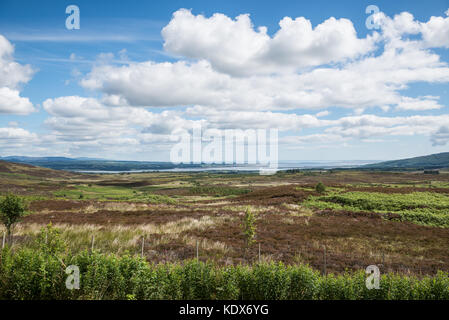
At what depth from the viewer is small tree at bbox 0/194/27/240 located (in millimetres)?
18438

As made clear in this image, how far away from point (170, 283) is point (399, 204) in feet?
129

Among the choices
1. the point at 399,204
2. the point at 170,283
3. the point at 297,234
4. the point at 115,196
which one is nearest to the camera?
the point at 170,283

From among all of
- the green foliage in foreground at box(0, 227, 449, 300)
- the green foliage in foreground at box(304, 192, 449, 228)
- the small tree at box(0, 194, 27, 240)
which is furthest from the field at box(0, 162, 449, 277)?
the small tree at box(0, 194, 27, 240)

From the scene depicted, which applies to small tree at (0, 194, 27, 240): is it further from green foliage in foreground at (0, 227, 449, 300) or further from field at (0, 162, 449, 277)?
green foliage in foreground at (0, 227, 449, 300)

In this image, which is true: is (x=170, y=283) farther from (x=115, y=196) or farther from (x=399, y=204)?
(x=115, y=196)

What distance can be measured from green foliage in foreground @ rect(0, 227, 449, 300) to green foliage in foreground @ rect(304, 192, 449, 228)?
27.4 metres

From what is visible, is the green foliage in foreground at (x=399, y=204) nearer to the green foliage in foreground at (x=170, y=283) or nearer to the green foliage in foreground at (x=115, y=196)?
the green foliage in foreground at (x=170, y=283)

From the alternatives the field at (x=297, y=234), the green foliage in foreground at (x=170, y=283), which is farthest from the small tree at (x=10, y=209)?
the green foliage in foreground at (x=170, y=283)

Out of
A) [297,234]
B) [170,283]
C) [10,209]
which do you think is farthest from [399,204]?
[10,209]

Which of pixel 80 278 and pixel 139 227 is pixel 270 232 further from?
pixel 80 278

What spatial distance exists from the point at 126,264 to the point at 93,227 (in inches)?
663

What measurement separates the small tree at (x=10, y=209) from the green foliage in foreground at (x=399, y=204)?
3889cm

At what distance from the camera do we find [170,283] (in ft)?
33.0
